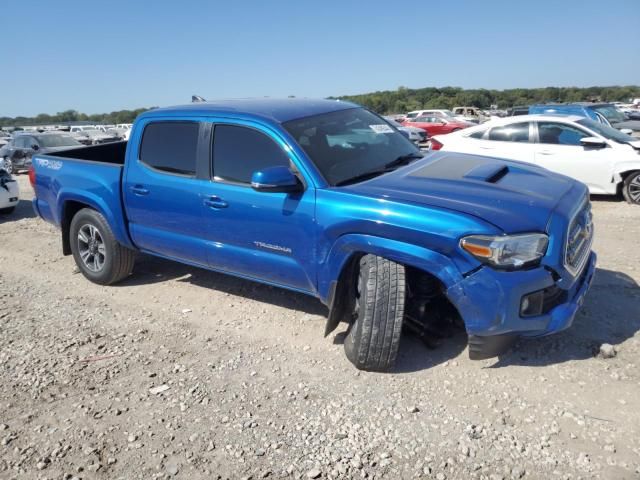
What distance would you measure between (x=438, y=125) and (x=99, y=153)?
2172 centimetres

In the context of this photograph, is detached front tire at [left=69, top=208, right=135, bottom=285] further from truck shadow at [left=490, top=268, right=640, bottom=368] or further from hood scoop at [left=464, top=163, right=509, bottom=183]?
truck shadow at [left=490, top=268, right=640, bottom=368]

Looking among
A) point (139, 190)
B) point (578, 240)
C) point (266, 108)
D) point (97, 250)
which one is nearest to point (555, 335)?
point (578, 240)

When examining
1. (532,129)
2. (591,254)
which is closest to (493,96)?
(532,129)

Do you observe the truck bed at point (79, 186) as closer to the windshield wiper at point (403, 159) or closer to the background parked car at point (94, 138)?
the windshield wiper at point (403, 159)

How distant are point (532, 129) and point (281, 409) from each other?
777cm

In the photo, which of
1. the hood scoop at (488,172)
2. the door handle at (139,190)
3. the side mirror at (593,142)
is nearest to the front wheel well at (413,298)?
the hood scoop at (488,172)

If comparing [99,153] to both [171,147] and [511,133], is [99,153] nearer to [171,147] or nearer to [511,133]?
[171,147]

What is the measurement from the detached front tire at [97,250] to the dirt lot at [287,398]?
0.49 m

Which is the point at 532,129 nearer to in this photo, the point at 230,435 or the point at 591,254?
the point at 591,254

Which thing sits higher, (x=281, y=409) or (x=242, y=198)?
(x=242, y=198)

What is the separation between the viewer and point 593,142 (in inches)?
330

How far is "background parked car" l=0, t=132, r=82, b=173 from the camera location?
1766 cm

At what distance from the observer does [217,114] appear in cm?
426

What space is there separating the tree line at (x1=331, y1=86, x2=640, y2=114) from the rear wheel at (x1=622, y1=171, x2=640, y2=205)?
59.2m
